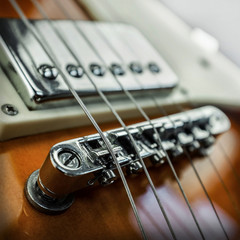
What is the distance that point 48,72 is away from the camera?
0.45 m

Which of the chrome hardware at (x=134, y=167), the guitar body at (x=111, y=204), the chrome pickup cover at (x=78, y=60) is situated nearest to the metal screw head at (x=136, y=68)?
the chrome pickup cover at (x=78, y=60)

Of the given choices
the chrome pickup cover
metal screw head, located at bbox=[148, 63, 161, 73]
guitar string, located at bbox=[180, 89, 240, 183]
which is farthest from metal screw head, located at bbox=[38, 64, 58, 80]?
guitar string, located at bbox=[180, 89, 240, 183]

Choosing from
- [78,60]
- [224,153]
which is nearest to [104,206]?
[78,60]

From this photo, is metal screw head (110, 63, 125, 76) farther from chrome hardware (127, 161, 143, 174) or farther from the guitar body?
chrome hardware (127, 161, 143, 174)

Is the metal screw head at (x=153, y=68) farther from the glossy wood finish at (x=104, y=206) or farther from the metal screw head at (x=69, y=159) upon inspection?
the metal screw head at (x=69, y=159)

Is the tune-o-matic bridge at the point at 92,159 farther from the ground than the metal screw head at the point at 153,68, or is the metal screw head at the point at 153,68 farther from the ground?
the metal screw head at the point at 153,68

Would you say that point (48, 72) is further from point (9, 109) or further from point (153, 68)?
point (153, 68)

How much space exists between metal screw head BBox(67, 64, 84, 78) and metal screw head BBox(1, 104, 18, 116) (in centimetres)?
12

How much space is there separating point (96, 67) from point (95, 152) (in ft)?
0.72

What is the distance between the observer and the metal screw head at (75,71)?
0.49 m

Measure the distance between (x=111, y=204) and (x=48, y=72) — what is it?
22 centimetres

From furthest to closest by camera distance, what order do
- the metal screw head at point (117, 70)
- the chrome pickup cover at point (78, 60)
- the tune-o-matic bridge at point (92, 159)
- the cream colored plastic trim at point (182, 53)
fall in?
the cream colored plastic trim at point (182, 53)
the metal screw head at point (117, 70)
the chrome pickup cover at point (78, 60)
the tune-o-matic bridge at point (92, 159)

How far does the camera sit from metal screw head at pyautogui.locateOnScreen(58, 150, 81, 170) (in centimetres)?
33

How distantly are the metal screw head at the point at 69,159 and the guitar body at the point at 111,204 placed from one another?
Answer: 68 millimetres
